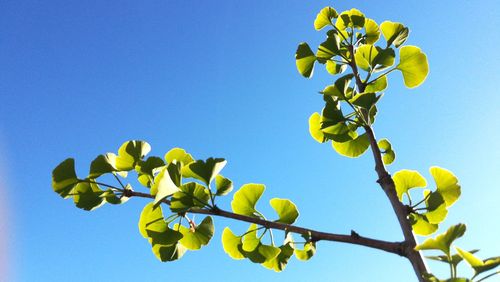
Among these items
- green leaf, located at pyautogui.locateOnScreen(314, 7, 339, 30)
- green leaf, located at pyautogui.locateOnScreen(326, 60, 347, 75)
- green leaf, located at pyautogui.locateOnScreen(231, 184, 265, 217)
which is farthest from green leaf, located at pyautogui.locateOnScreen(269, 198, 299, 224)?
green leaf, located at pyautogui.locateOnScreen(314, 7, 339, 30)

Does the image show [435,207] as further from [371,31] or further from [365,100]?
[371,31]

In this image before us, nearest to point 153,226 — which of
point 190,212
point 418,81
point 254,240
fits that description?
point 190,212

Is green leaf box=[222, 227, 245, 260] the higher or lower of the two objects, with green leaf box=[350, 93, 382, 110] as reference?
lower

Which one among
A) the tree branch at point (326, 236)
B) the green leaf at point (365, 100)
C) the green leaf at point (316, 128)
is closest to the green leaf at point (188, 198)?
the tree branch at point (326, 236)

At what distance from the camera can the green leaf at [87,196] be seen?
1085 mm

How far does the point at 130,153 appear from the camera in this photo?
1.08m

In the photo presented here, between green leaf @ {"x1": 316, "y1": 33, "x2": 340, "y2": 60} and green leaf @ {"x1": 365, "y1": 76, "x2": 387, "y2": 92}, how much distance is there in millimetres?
155

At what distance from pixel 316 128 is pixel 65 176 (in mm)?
735

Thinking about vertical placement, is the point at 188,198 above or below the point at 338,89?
below

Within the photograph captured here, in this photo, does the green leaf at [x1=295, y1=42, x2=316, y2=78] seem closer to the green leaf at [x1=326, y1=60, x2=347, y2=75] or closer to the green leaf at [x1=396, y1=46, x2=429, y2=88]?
the green leaf at [x1=326, y1=60, x2=347, y2=75]

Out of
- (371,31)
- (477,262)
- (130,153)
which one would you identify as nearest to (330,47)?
(371,31)

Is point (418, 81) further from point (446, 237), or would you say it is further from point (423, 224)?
point (446, 237)

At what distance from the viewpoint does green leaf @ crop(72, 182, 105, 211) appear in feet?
3.56

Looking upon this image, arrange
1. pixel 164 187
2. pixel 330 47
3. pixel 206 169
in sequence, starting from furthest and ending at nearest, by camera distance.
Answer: pixel 330 47, pixel 206 169, pixel 164 187
